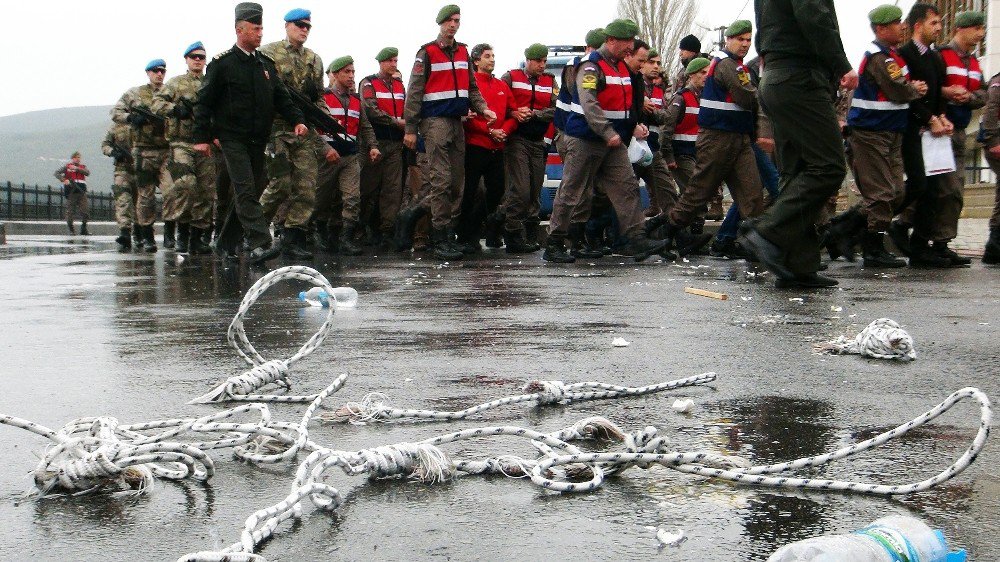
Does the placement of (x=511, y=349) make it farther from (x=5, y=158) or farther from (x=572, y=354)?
(x=5, y=158)

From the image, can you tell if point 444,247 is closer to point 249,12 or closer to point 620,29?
point 620,29

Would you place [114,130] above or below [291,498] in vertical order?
above

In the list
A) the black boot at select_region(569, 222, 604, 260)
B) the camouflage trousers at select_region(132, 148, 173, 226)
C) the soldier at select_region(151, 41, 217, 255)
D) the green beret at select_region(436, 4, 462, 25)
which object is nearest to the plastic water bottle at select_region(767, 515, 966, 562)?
the black boot at select_region(569, 222, 604, 260)

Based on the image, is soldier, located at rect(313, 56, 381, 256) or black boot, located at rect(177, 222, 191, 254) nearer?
soldier, located at rect(313, 56, 381, 256)

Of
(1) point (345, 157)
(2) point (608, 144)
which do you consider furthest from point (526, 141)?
(2) point (608, 144)

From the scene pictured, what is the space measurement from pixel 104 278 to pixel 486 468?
25.8ft

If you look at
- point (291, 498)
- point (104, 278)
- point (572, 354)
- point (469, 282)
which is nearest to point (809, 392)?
point (572, 354)

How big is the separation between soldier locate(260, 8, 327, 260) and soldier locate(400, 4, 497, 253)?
3.36 feet

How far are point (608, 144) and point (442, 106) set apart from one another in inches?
88.6

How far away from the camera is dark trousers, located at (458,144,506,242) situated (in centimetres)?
1420

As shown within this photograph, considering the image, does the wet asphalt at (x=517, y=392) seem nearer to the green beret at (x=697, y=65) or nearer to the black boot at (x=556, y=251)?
the black boot at (x=556, y=251)

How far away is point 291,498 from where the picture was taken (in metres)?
2.40

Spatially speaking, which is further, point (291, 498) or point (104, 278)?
point (104, 278)

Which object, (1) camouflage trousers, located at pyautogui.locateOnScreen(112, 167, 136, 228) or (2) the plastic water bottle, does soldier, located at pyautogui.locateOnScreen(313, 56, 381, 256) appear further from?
(2) the plastic water bottle
